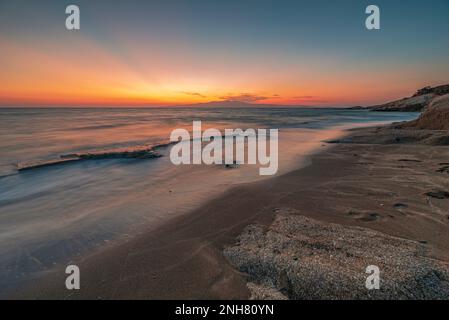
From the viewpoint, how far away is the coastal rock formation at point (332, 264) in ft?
9.22

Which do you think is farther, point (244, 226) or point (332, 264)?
point (244, 226)

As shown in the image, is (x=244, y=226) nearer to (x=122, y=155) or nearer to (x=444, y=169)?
(x=444, y=169)

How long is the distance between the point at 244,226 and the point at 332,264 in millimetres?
1630

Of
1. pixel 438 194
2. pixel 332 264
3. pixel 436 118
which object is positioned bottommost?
pixel 332 264

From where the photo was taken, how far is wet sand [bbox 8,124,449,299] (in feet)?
10.2

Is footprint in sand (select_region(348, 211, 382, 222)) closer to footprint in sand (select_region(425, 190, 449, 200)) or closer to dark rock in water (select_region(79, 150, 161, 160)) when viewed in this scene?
footprint in sand (select_region(425, 190, 449, 200))

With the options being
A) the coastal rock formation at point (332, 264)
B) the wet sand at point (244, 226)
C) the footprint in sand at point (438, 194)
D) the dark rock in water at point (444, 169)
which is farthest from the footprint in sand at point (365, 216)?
the dark rock in water at point (444, 169)

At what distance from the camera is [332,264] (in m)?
3.23

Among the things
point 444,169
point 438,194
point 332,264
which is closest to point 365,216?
point 332,264

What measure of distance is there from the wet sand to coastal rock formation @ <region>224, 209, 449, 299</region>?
10 centimetres

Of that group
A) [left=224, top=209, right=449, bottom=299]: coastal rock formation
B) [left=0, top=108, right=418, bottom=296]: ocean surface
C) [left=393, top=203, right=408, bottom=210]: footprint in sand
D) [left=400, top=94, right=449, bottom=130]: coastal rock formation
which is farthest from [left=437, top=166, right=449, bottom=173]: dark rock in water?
[left=400, top=94, right=449, bottom=130]: coastal rock formation

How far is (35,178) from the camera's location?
8.94m

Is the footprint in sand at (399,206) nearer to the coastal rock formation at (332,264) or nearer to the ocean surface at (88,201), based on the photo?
the coastal rock formation at (332,264)
